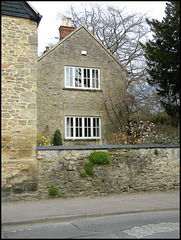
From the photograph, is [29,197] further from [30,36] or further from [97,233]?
[30,36]


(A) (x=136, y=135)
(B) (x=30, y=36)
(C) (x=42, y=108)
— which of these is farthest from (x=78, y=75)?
(B) (x=30, y=36)

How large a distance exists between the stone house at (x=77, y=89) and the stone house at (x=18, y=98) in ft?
21.6

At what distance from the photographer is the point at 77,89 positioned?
15.6 m

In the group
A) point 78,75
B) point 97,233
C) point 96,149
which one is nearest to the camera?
point 97,233

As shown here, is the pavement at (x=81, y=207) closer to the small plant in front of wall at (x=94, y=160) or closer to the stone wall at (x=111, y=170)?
the stone wall at (x=111, y=170)

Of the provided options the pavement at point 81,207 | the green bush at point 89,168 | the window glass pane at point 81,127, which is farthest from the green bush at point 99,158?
the window glass pane at point 81,127

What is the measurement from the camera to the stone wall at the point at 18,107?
7.91 meters

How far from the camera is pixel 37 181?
8180 millimetres

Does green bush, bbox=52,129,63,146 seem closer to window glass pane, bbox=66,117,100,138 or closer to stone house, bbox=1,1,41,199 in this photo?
window glass pane, bbox=66,117,100,138

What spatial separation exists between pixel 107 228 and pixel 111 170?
3.43 meters

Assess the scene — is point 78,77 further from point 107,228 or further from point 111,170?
point 107,228

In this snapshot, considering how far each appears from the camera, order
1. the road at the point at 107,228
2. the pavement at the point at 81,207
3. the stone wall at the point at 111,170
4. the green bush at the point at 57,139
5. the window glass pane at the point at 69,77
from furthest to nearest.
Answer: the window glass pane at the point at 69,77 → the green bush at the point at 57,139 → the stone wall at the point at 111,170 → the pavement at the point at 81,207 → the road at the point at 107,228

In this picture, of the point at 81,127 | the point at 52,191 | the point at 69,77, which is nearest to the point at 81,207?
the point at 52,191

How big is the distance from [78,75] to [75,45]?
5.96ft
